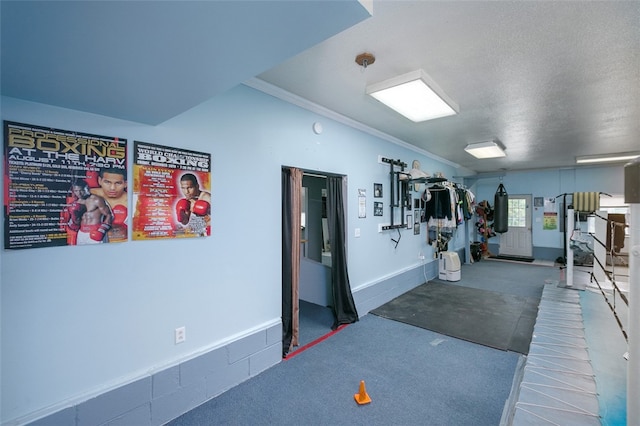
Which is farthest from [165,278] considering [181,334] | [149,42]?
[149,42]

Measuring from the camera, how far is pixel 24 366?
1522 millimetres

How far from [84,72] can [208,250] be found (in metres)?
1.40

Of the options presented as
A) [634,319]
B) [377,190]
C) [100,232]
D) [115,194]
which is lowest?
[634,319]

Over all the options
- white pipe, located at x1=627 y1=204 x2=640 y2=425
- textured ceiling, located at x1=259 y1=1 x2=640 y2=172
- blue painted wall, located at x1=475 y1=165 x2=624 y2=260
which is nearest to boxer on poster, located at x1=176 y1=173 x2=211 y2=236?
textured ceiling, located at x1=259 y1=1 x2=640 y2=172

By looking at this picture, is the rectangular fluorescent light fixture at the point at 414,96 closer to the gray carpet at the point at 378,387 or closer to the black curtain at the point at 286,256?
the black curtain at the point at 286,256

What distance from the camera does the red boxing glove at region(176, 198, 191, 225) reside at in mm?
2111

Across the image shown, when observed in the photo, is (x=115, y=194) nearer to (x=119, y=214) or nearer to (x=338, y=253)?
(x=119, y=214)

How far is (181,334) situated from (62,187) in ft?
4.15

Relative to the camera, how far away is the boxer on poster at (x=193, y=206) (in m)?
2.13

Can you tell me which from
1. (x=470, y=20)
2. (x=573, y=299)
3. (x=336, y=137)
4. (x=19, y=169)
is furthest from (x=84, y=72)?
(x=573, y=299)

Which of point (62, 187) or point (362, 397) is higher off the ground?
point (62, 187)

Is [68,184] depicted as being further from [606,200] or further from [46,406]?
[606,200]

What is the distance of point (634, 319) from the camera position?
3.11 ft

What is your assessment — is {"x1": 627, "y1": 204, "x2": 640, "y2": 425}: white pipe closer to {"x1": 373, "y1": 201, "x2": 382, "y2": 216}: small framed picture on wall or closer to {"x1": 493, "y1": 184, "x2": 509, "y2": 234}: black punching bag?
{"x1": 373, "y1": 201, "x2": 382, "y2": 216}: small framed picture on wall
